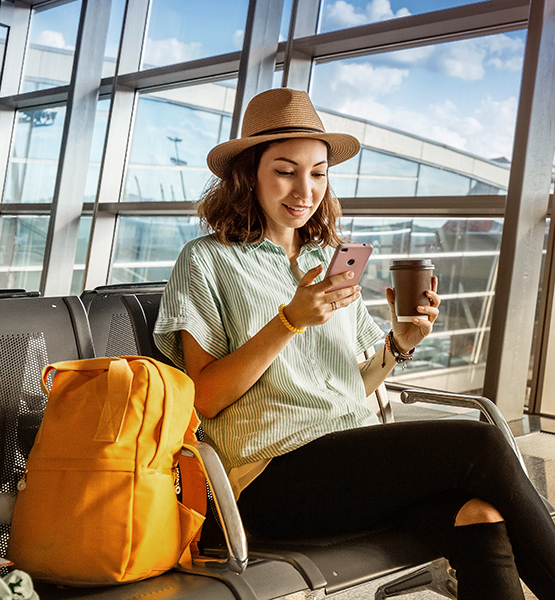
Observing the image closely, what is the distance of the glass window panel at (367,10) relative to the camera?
3.74 m

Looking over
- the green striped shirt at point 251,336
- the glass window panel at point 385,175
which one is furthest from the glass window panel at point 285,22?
the green striped shirt at point 251,336

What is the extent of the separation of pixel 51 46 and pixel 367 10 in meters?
3.69

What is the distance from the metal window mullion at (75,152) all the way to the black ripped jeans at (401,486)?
4.67m

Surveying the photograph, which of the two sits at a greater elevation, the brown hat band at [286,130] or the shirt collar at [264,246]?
the brown hat band at [286,130]

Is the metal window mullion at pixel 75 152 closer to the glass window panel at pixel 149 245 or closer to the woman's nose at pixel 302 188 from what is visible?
the glass window panel at pixel 149 245

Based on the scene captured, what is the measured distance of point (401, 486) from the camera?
1.26m

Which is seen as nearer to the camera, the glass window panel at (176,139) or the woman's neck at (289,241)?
the woman's neck at (289,241)

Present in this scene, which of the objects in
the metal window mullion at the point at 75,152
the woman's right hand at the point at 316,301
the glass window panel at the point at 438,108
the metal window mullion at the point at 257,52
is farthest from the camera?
the metal window mullion at the point at 75,152

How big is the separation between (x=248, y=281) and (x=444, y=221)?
2352 millimetres

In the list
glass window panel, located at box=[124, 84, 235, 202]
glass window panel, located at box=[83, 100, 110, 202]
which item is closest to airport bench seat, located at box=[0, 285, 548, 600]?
glass window panel, located at box=[124, 84, 235, 202]

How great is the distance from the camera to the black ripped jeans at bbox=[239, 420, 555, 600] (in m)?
1.16

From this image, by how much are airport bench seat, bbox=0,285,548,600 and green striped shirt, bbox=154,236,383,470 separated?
194 mm

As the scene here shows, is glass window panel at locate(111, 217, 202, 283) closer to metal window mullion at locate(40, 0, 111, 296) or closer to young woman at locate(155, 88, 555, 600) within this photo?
metal window mullion at locate(40, 0, 111, 296)

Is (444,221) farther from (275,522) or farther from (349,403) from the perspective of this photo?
(275,522)
